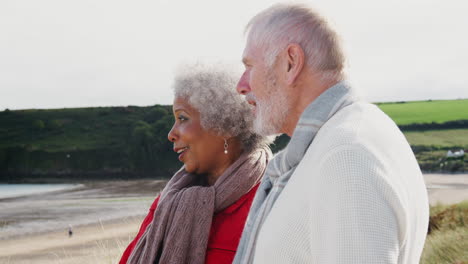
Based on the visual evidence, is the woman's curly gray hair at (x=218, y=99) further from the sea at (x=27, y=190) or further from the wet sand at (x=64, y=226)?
the sea at (x=27, y=190)

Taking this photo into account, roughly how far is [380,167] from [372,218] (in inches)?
5.2

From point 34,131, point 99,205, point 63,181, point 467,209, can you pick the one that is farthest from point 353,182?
point 34,131

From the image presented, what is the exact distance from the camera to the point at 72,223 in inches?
877

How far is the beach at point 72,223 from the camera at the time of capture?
604 inches

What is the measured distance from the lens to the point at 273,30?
1656 mm

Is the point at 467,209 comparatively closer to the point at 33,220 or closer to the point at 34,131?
the point at 33,220

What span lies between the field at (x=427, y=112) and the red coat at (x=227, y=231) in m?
54.8

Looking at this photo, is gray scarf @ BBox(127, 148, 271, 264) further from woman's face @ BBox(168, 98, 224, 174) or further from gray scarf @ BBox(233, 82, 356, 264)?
gray scarf @ BBox(233, 82, 356, 264)

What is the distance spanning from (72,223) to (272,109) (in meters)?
22.2

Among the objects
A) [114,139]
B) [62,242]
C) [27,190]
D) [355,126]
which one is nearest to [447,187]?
[62,242]

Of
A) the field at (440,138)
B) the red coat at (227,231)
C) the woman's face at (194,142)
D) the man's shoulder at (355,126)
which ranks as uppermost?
the man's shoulder at (355,126)

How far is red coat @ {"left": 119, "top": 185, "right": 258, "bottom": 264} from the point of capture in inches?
98.7

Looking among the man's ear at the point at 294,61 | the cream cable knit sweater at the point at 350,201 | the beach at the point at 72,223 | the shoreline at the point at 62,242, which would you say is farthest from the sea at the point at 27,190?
the cream cable knit sweater at the point at 350,201

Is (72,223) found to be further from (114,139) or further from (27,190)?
(114,139)
